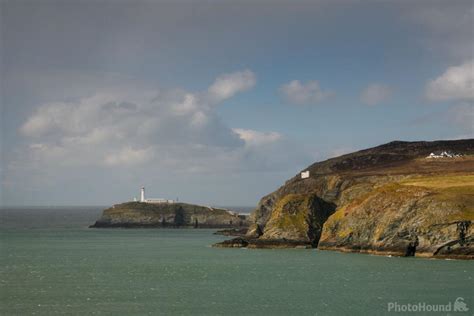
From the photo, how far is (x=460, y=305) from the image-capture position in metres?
55.1

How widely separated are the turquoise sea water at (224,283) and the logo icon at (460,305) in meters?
0.60

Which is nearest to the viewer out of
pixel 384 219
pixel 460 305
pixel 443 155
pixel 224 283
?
pixel 460 305

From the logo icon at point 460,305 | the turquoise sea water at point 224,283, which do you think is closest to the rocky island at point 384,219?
the turquoise sea water at point 224,283

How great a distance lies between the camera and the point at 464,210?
92688 millimetres

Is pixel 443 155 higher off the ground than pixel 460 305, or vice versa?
pixel 443 155

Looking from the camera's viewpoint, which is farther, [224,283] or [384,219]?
[384,219]

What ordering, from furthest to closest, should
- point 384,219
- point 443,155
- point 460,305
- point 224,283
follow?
point 443,155 < point 384,219 < point 224,283 < point 460,305

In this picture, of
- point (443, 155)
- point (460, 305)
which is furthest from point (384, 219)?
point (443, 155)

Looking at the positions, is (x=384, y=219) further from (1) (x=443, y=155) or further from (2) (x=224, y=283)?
(1) (x=443, y=155)

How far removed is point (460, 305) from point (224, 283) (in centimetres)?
2546

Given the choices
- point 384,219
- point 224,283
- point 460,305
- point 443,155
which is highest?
point 443,155

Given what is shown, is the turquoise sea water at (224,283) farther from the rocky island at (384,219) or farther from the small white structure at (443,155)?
the small white structure at (443,155)

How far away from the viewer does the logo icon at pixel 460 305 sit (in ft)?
175

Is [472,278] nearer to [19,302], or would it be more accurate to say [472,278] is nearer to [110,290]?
[110,290]
